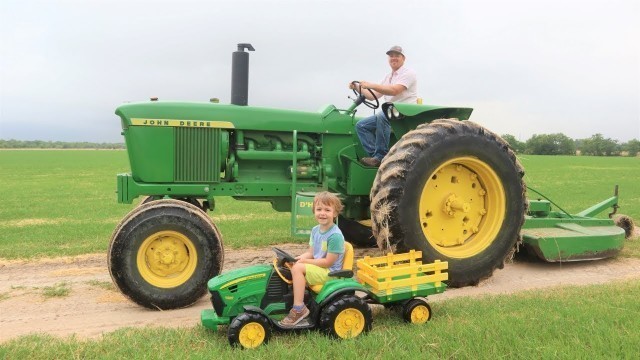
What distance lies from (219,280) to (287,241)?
4175 millimetres

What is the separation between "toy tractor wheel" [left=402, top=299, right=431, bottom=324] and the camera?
398 centimetres

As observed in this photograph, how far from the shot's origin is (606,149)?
238ft

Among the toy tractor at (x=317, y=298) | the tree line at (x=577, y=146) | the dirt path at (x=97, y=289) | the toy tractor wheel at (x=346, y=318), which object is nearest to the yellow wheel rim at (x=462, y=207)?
the dirt path at (x=97, y=289)

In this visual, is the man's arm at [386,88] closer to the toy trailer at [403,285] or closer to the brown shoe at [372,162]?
the brown shoe at [372,162]

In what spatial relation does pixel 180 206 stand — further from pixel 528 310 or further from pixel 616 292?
pixel 616 292

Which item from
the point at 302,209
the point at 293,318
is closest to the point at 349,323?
the point at 293,318

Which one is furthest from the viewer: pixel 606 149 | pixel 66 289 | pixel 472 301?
pixel 606 149

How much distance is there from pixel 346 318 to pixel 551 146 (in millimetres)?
73506

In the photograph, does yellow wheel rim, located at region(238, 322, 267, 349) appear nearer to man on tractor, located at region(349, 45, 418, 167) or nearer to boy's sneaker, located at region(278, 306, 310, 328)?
boy's sneaker, located at region(278, 306, 310, 328)

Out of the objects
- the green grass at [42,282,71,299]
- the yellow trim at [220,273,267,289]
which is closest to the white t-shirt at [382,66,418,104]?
the yellow trim at [220,273,267,289]

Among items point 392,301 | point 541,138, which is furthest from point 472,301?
point 541,138

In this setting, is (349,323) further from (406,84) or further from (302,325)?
(406,84)

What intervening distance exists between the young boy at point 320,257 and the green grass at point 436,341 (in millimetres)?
209

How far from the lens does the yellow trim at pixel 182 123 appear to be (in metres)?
5.27
